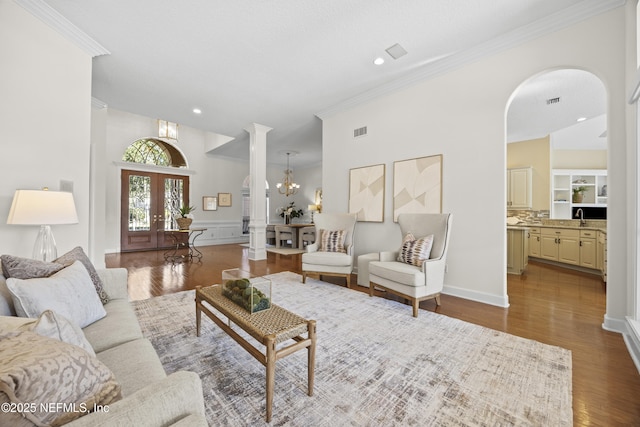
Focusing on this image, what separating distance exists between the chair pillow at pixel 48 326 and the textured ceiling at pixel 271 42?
3039 mm

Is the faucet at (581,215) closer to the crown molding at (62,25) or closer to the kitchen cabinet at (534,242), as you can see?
the kitchen cabinet at (534,242)

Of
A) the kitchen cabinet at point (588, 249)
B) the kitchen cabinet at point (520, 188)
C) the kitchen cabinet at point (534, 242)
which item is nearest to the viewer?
the kitchen cabinet at point (588, 249)

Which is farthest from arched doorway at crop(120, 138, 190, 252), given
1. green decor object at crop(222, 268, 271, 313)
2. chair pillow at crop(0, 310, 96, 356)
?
chair pillow at crop(0, 310, 96, 356)

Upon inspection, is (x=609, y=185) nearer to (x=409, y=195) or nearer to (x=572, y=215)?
(x=409, y=195)

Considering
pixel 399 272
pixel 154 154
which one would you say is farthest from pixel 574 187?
pixel 154 154

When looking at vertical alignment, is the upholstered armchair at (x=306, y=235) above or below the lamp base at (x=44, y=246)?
below

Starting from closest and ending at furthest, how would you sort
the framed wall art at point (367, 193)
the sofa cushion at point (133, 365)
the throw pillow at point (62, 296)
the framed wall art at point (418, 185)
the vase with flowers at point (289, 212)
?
1. the sofa cushion at point (133, 365)
2. the throw pillow at point (62, 296)
3. the framed wall art at point (418, 185)
4. the framed wall art at point (367, 193)
5. the vase with flowers at point (289, 212)

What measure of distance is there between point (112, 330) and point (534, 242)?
7376 mm

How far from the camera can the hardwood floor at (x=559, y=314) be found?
164 cm

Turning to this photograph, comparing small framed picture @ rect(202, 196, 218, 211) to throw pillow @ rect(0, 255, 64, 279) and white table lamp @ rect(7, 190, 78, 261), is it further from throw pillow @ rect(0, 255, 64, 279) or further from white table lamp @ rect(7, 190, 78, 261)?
throw pillow @ rect(0, 255, 64, 279)

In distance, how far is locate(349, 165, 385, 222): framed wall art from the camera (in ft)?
14.8

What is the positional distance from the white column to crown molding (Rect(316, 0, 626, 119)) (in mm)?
2686

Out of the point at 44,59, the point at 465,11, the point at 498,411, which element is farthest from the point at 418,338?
the point at 44,59

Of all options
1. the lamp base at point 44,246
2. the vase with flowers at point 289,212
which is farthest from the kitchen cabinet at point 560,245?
the vase with flowers at point 289,212
